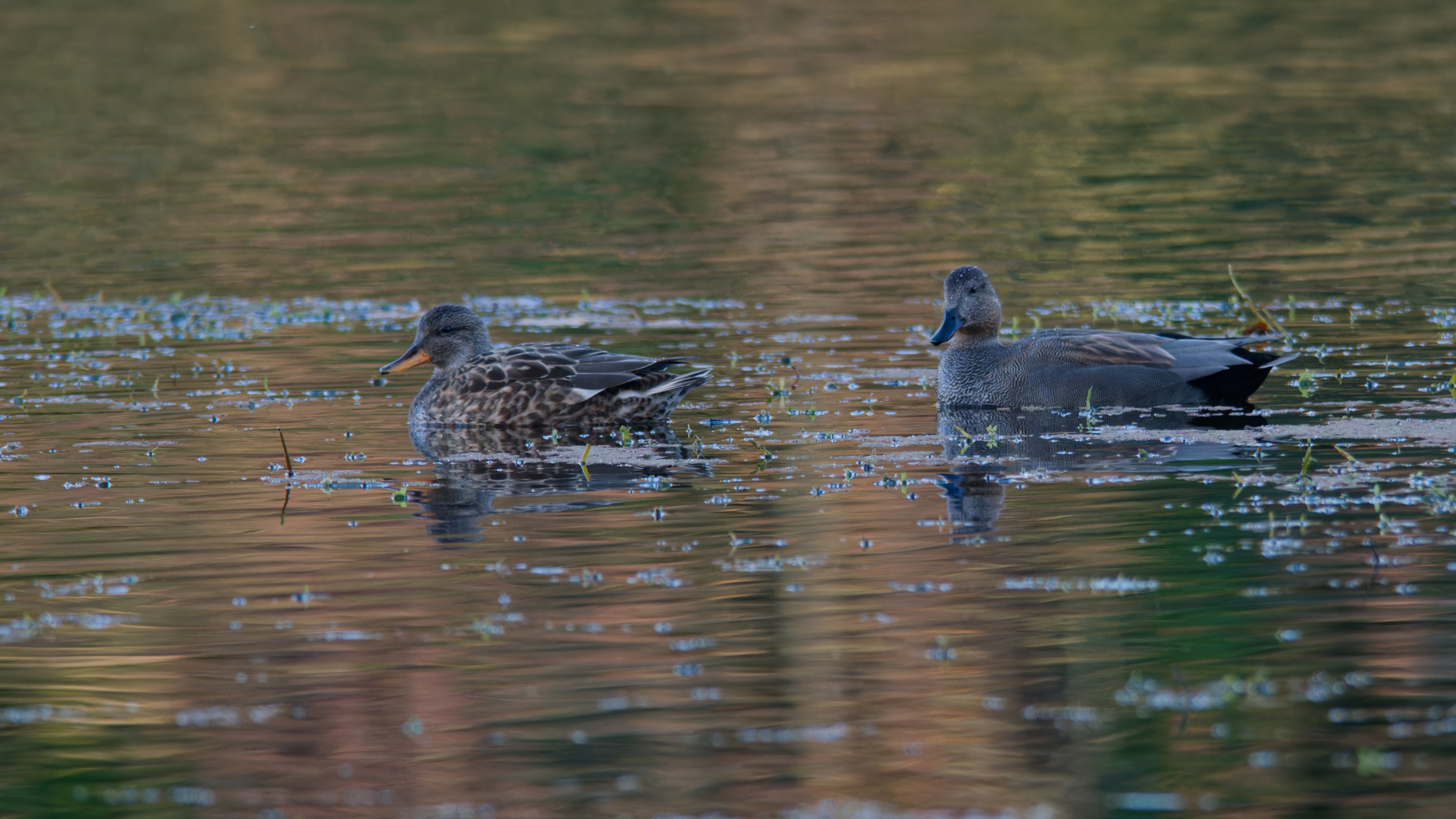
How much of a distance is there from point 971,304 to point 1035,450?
8.22 ft

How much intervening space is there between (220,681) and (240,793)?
1239 mm

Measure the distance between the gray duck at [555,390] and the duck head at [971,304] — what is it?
192cm

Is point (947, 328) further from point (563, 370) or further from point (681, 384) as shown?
point (563, 370)

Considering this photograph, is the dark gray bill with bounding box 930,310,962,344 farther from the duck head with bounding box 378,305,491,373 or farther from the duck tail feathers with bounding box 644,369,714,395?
the duck head with bounding box 378,305,491,373

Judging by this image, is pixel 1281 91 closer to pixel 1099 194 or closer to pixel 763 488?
pixel 1099 194

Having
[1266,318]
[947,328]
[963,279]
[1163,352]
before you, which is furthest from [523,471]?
[1266,318]

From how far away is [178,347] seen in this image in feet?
56.0

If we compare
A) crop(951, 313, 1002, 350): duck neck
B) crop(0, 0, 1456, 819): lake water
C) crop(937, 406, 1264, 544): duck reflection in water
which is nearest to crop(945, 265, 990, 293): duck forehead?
crop(951, 313, 1002, 350): duck neck

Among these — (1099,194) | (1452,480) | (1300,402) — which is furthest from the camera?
(1099,194)

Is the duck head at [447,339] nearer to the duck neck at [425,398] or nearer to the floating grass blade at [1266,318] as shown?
the duck neck at [425,398]

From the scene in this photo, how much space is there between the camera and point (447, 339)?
1504cm

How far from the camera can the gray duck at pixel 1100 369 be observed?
43.7ft

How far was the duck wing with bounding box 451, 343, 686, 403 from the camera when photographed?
535 inches

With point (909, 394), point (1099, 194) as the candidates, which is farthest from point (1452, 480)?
point (1099, 194)
